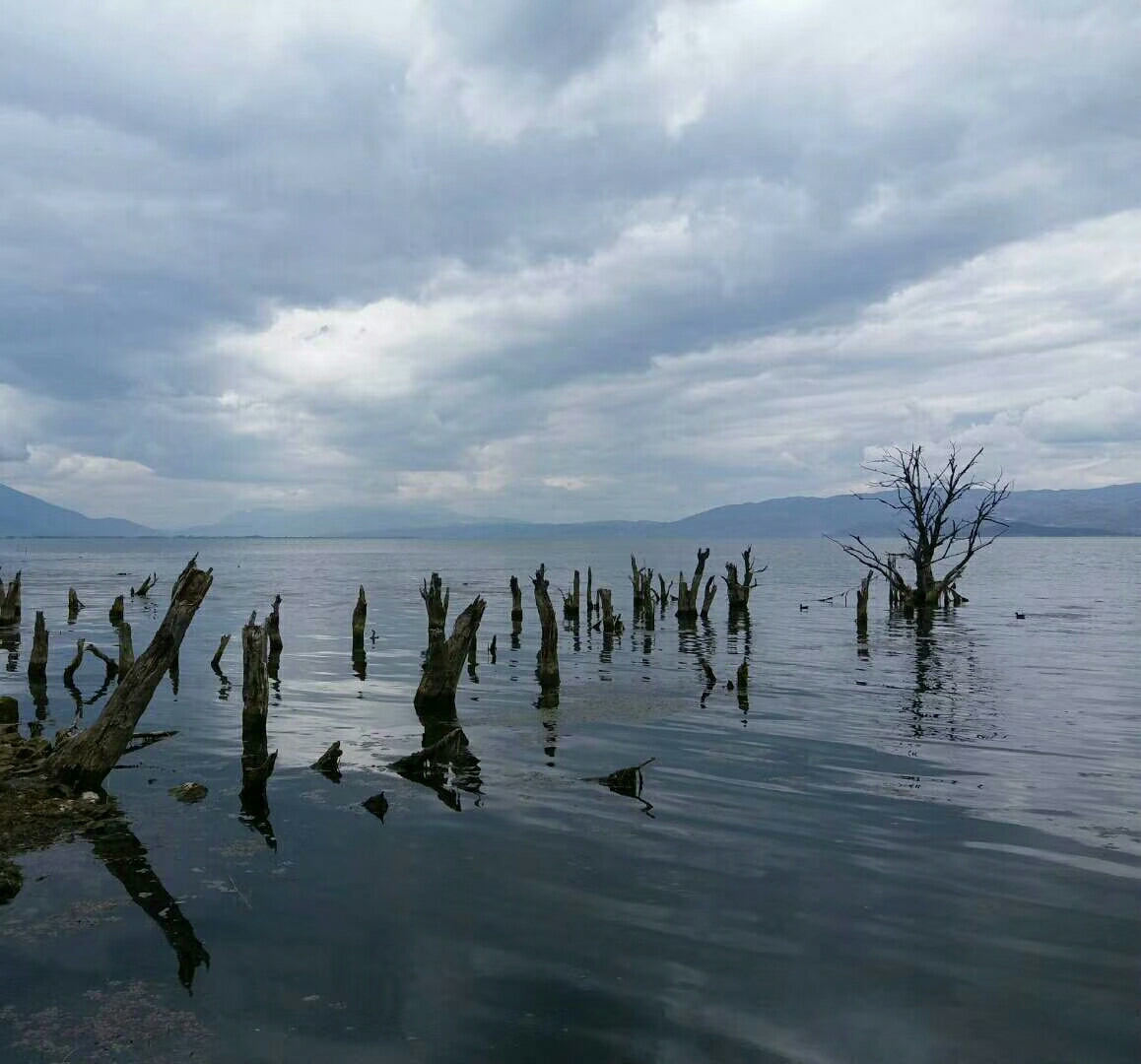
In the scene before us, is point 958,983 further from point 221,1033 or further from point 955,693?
point 955,693

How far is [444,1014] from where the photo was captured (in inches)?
285

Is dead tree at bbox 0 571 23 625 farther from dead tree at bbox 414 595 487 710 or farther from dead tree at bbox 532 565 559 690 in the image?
dead tree at bbox 414 595 487 710

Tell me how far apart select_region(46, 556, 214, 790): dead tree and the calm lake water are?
67 cm

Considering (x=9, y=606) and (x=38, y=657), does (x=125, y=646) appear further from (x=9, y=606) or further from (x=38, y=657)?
(x=9, y=606)

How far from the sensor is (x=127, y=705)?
43.3 feet

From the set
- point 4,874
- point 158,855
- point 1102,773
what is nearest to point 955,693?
point 1102,773

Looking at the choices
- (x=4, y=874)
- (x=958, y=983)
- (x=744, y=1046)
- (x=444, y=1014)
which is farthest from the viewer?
(x=4, y=874)

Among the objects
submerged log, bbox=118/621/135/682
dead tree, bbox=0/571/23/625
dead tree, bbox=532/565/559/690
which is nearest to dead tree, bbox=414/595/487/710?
dead tree, bbox=532/565/559/690

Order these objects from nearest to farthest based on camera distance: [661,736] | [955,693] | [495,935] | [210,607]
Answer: [495,935] < [661,736] < [955,693] < [210,607]

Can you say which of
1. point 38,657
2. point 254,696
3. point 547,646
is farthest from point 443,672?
point 38,657

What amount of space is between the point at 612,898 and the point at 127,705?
326 inches

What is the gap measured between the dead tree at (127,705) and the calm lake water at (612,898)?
67 cm

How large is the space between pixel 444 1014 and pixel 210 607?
164ft

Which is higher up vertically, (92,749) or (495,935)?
(92,749)
